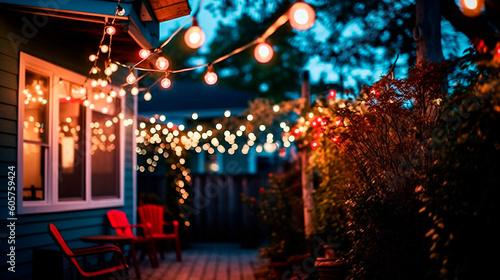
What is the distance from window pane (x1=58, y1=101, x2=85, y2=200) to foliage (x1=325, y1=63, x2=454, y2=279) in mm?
3547

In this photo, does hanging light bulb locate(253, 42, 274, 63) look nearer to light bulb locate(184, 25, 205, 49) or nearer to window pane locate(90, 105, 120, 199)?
light bulb locate(184, 25, 205, 49)

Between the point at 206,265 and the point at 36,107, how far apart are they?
375cm

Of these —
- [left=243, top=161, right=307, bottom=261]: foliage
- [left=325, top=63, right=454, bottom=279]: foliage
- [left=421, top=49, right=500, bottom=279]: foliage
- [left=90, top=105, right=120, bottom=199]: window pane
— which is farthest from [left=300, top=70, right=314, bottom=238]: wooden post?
[left=421, top=49, right=500, bottom=279]: foliage

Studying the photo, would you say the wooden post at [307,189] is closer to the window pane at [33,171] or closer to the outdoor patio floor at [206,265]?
the outdoor patio floor at [206,265]

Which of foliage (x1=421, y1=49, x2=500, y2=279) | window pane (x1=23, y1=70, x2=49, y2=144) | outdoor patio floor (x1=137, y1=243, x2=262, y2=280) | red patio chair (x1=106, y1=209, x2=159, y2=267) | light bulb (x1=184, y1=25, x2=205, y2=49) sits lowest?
outdoor patio floor (x1=137, y1=243, x2=262, y2=280)

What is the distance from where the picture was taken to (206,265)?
7891 mm

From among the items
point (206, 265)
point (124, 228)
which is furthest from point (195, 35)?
point (206, 265)

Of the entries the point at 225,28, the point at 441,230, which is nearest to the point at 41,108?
the point at 441,230

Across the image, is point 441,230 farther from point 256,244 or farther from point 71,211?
point 256,244

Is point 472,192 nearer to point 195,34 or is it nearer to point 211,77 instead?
point 195,34

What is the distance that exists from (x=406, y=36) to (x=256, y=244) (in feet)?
17.8

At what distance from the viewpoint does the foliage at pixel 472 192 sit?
2.73 m

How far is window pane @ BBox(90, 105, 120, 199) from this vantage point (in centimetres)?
701

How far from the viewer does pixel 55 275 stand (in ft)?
17.0
